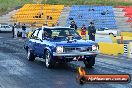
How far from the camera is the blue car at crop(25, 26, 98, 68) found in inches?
530

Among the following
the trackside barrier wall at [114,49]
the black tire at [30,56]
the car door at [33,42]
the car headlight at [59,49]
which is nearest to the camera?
the car headlight at [59,49]

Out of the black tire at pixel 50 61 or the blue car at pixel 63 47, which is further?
the black tire at pixel 50 61

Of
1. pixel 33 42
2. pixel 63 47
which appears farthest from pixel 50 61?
pixel 33 42

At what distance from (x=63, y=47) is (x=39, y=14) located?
166 feet

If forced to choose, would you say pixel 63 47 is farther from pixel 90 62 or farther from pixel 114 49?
A: pixel 114 49

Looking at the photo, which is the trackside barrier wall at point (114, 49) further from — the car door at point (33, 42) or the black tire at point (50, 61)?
the black tire at point (50, 61)

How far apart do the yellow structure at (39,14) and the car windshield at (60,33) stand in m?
44.3

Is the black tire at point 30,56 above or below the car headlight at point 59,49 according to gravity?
below

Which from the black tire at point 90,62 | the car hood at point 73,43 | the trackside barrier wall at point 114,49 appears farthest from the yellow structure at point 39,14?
the car hood at point 73,43

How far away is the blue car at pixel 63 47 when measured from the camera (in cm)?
1347

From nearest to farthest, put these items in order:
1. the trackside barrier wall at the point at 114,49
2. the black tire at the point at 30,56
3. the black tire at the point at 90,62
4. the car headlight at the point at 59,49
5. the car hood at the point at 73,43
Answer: the car headlight at the point at 59,49, the car hood at the point at 73,43, the black tire at the point at 90,62, the black tire at the point at 30,56, the trackside barrier wall at the point at 114,49

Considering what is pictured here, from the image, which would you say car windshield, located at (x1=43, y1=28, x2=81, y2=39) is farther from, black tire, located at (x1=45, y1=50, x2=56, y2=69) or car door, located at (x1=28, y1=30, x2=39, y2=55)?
black tire, located at (x1=45, y1=50, x2=56, y2=69)

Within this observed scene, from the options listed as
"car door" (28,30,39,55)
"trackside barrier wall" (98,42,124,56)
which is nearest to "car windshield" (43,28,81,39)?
"car door" (28,30,39,55)

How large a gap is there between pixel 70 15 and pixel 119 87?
174 feet
